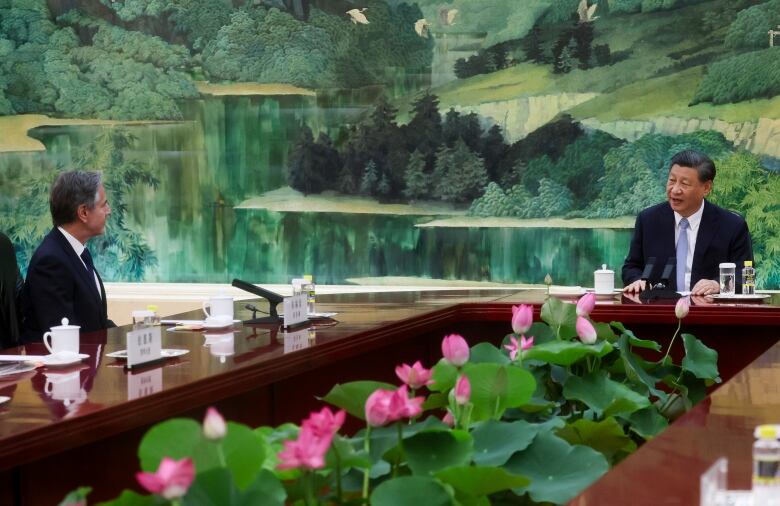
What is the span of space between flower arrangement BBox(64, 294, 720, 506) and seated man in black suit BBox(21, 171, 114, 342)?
2.22 metres

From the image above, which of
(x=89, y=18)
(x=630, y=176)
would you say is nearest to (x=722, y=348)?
(x=630, y=176)

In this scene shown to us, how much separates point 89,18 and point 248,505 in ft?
27.0

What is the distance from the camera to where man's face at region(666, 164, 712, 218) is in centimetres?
563

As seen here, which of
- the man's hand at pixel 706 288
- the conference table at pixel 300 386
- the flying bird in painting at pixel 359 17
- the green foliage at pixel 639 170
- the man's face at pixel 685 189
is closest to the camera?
the conference table at pixel 300 386

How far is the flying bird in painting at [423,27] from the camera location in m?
8.30

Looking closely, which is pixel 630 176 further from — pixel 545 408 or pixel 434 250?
pixel 545 408

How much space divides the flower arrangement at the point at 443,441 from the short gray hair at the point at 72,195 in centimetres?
232

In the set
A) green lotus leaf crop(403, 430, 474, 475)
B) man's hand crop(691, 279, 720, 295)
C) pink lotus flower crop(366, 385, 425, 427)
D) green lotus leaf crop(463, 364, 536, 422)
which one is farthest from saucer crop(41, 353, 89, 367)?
man's hand crop(691, 279, 720, 295)

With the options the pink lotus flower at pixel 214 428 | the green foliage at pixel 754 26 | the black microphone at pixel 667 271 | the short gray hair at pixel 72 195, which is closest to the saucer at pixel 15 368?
the short gray hair at pixel 72 195

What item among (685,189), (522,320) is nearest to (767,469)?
(522,320)

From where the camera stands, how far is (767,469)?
123 cm

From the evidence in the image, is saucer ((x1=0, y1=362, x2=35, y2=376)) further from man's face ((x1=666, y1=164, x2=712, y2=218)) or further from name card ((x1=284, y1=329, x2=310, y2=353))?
man's face ((x1=666, y1=164, x2=712, y2=218))

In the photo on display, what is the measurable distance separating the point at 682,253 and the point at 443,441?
4.37 meters

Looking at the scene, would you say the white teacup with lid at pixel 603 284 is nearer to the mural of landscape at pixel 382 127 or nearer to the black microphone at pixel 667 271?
the black microphone at pixel 667 271
